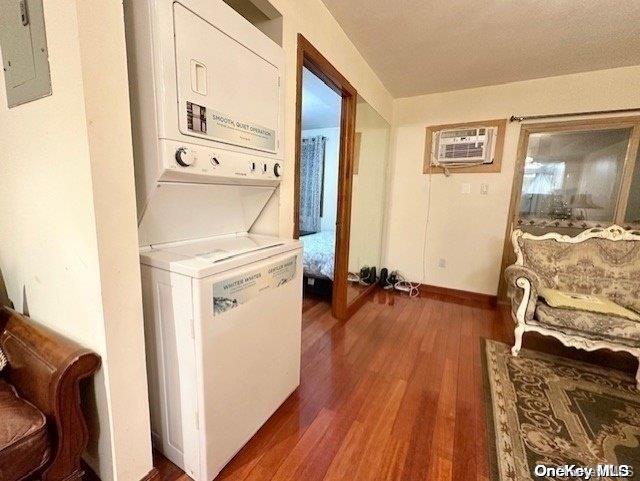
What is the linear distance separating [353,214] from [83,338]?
85.7 inches

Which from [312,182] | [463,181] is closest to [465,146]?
[463,181]

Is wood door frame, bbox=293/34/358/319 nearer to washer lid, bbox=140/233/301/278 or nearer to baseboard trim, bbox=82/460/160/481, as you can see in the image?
washer lid, bbox=140/233/301/278

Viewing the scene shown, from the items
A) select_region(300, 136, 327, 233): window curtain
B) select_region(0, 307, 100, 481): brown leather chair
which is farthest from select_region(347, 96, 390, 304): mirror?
select_region(0, 307, 100, 481): brown leather chair

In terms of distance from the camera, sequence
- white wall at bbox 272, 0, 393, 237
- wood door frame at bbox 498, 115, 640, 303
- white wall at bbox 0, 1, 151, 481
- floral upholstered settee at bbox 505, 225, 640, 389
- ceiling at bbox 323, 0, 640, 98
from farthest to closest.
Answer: wood door frame at bbox 498, 115, 640, 303 → floral upholstered settee at bbox 505, 225, 640, 389 → ceiling at bbox 323, 0, 640, 98 → white wall at bbox 272, 0, 393, 237 → white wall at bbox 0, 1, 151, 481

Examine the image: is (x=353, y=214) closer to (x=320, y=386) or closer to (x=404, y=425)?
(x=320, y=386)

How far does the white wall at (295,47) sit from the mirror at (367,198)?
650 mm

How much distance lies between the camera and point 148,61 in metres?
0.90

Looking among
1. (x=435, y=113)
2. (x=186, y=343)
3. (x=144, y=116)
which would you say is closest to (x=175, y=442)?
(x=186, y=343)

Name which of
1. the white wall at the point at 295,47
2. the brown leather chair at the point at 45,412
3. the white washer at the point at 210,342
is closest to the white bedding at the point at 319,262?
the white wall at the point at 295,47

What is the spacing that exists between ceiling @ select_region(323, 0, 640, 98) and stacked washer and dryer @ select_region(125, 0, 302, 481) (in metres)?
1.00

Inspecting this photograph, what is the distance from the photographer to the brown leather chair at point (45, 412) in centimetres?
79

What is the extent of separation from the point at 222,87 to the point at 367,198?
219cm

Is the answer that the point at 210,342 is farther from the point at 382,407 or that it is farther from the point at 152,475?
the point at 382,407

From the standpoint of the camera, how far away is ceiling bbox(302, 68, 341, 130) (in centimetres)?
272
